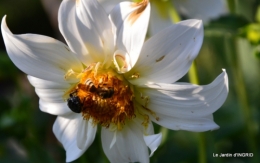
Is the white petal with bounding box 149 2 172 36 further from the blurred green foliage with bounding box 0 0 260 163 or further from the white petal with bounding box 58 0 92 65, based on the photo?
the white petal with bounding box 58 0 92 65

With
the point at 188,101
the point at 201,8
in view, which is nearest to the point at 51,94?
the point at 188,101

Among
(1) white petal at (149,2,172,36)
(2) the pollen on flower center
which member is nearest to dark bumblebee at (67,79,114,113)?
(2) the pollen on flower center

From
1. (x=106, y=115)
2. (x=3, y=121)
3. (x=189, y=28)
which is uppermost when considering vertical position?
(x=189, y=28)

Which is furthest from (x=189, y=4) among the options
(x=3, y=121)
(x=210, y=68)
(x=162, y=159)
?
(x=3, y=121)

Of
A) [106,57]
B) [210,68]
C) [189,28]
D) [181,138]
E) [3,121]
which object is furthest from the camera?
[210,68]

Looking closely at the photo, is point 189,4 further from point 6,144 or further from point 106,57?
point 6,144

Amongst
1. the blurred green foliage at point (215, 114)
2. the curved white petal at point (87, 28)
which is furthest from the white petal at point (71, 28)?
the blurred green foliage at point (215, 114)

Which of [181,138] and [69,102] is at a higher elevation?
[69,102]

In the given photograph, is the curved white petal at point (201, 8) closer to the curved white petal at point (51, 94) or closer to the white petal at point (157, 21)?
the white petal at point (157, 21)
